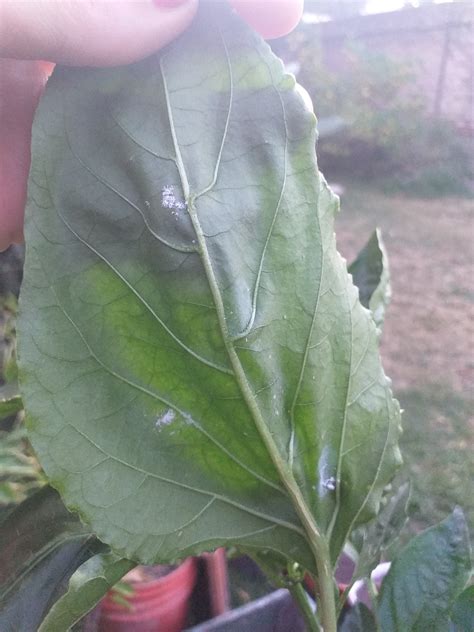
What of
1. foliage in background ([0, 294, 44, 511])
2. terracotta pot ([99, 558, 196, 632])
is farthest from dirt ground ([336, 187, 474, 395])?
foliage in background ([0, 294, 44, 511])

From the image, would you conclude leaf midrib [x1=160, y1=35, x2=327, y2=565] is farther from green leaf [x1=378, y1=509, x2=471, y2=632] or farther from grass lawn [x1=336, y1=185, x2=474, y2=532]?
grass lawn [x1=336, y1=185, x2=474, y2=532]

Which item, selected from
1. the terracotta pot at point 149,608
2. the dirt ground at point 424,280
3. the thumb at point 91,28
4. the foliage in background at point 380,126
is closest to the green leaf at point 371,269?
the thumb at point 91,28

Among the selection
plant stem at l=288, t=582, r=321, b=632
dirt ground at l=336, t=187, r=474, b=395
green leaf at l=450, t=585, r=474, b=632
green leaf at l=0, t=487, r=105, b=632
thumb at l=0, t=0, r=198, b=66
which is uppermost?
thumb at l=0, t=0, r=198, b=66

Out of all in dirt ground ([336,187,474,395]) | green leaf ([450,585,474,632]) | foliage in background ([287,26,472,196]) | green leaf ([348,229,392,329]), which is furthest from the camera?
foliage in background ([287,26,472,196])

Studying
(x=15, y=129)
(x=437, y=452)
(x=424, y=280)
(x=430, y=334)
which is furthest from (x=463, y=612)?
(x=424, y=280)

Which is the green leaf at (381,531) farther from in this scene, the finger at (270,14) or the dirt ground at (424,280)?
the dirt ground at (424,280)

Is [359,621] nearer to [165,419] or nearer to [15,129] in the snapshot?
[165,419]

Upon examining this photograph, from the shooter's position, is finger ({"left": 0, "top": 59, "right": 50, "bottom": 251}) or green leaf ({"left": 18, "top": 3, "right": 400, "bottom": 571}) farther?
finger ({"left": 0, "top": 59, "right": 50, "bottom": 251})

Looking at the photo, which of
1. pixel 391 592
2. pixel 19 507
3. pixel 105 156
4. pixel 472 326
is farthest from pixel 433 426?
pixel 105 156
